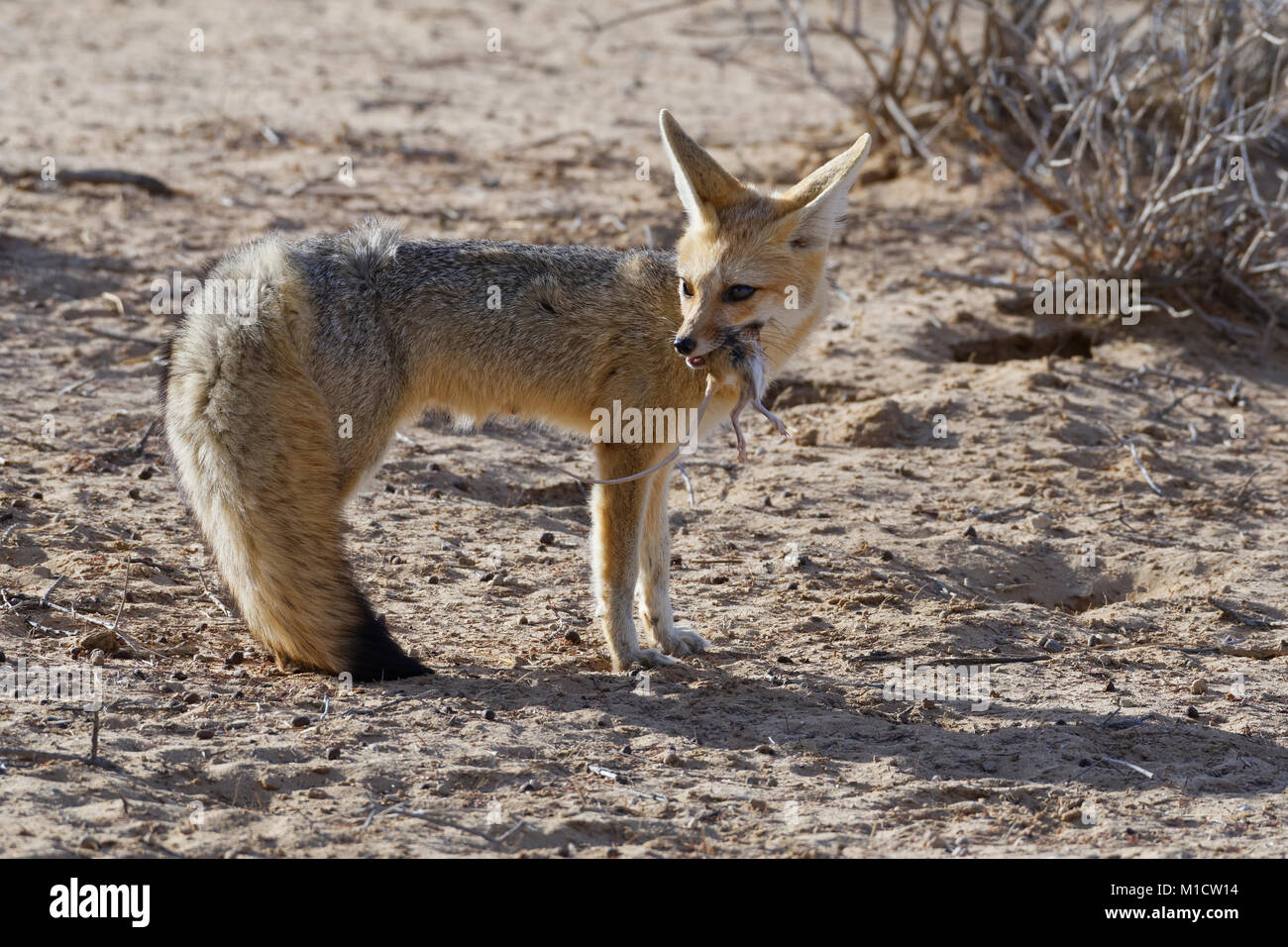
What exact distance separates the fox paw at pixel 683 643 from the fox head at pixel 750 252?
1.13 m

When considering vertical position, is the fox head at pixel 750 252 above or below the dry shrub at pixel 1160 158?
below

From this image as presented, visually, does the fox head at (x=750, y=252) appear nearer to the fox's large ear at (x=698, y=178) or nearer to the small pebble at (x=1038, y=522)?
the fox's large ear at (x=698, y=178)

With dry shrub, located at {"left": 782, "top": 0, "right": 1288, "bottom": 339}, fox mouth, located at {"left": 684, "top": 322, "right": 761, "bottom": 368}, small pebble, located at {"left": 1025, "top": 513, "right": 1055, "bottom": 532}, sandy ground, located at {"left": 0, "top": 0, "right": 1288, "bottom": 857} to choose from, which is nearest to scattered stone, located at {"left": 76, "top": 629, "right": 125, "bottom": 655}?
sandy ground, located at {"left": 0, "top": 0, "right": 1288, "bottom": 857}

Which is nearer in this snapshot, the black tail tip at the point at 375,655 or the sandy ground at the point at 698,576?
the sandy ground at the point at 698,576

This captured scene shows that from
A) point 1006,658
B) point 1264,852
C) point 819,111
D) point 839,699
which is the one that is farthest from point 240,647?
point 819,111

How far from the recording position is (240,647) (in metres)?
4.89

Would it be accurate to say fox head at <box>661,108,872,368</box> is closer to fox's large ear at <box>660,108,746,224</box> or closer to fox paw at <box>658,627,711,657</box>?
fox's large ear at <box>660,108,746,224</box>

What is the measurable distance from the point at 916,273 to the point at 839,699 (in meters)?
5.01

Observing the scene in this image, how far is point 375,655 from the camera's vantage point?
4582mm

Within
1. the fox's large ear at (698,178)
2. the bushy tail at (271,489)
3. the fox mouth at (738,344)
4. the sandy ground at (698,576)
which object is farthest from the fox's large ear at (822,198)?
the bushy tail at (271,489)

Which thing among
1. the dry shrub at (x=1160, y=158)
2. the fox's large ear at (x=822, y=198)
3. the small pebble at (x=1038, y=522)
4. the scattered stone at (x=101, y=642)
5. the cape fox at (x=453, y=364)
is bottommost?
the scattered stone at (x=101, y=642)

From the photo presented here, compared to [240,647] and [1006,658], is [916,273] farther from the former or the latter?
[240,647]

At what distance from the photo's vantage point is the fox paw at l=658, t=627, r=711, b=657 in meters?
5.23

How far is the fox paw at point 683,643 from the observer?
5.23 m
